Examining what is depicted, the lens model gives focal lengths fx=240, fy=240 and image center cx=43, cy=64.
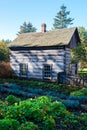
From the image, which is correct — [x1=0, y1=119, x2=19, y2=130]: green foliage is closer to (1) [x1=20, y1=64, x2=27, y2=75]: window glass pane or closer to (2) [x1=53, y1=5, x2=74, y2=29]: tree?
(1) [x1=20, y1=64, x2=27, y2=75]: window glass pane

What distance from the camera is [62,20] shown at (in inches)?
3371

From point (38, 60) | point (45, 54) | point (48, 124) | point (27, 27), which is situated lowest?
point (48, 124)

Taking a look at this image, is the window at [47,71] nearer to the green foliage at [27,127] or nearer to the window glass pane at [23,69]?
the window glass pane at [23,69]

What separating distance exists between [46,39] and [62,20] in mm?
59478

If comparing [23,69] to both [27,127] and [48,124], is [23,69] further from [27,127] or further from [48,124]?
[27,127]

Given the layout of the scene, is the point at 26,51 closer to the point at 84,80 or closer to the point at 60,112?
the point at 84,80

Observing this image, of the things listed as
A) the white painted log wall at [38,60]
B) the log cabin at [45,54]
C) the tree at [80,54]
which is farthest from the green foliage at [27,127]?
the tree at [80,54]

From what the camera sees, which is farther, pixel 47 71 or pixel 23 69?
pixel 23 69

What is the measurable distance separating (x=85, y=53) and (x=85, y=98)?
572 inches

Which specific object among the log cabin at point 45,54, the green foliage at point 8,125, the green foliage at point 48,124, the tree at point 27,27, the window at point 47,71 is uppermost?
the tree at point 27,27

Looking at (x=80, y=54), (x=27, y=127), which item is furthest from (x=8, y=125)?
(x=80, y=54)

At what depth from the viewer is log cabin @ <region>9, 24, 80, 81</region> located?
25.5 m

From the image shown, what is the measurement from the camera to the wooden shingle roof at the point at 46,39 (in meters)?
26.1

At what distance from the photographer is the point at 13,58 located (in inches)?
1162
